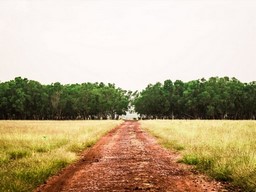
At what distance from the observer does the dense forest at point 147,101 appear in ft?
389

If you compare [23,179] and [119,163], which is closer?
[23,179]

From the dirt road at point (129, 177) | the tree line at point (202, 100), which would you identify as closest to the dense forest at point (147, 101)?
the tree line at point (202, 100)

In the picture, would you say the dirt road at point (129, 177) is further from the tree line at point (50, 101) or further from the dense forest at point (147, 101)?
the tree line at point (50, 101)

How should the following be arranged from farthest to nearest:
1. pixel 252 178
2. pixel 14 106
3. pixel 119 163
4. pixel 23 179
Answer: pixel 14 106 → pixel 119 163 → pixel 23 179 → pixel 252 178

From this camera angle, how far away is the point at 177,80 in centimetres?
14162

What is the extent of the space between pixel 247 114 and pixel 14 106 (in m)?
91.4

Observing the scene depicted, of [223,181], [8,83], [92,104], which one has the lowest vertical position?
[223,181]

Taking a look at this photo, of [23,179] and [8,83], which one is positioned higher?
[8,83]

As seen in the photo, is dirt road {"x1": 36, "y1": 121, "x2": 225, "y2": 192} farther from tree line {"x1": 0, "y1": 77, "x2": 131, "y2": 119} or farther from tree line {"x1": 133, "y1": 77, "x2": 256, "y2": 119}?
tree line {"x1": 0, "y1": 77, "x2": 131, "y2": 119}

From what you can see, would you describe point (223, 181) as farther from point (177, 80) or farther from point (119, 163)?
point (177, 80)

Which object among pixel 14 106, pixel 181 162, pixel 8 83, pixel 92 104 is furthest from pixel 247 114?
pixel 181 162

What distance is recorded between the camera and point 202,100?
117 m

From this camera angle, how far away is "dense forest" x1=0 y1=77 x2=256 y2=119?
118688mm

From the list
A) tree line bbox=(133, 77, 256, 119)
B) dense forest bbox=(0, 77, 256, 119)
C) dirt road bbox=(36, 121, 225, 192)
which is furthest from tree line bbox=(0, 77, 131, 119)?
dirt road bbox=(36, 121, 225, 192)
